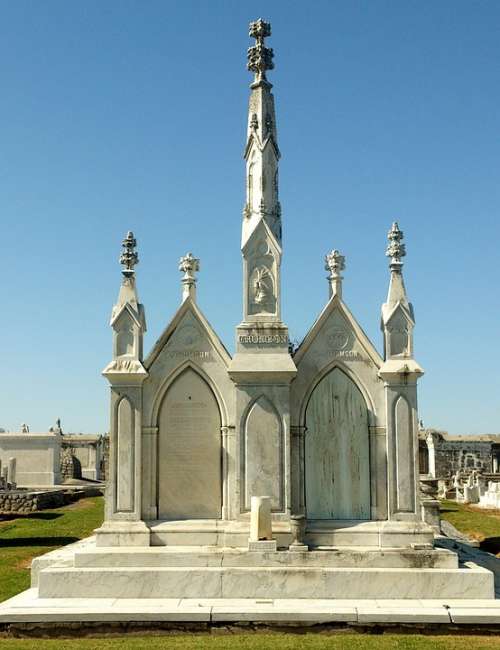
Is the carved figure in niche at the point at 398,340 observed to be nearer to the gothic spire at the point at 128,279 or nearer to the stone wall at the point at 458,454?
the gothic spire at the point at 128,279

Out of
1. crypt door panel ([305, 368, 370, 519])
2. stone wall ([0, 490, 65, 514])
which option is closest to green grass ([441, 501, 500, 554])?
crypt door panel ([305, 368, 370, 519])

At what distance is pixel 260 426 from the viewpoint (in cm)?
1412

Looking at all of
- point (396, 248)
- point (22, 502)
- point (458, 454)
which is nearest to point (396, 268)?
point (396, 248)

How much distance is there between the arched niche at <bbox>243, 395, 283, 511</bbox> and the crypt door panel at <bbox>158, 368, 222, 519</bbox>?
0.79 meters

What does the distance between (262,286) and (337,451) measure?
344 cm

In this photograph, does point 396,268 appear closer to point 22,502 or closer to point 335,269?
point 335,269

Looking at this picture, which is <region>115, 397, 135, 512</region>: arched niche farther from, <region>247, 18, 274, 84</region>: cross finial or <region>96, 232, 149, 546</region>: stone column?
<region>247, 18, 274, 84</region>: cross finial

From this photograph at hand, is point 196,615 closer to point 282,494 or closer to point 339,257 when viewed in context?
point 282,494

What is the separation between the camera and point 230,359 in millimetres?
14711

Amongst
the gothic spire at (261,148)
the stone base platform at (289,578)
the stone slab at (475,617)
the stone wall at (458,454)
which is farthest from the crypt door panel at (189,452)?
the stone wall at (458,454)

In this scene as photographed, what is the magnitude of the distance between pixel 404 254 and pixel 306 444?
162 inches

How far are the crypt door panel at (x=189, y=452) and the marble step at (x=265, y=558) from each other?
1154 mm

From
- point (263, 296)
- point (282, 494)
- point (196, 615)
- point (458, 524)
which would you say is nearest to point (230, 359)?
point (263, 296)

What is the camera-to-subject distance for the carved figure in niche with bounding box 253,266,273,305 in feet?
48.0
